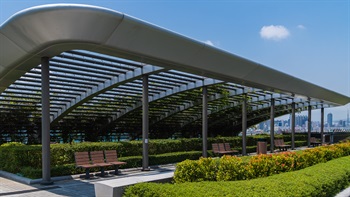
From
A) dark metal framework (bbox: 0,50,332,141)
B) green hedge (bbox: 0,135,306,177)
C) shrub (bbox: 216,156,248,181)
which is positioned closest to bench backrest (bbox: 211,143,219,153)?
dark metal framework (bbox: 0,50,332,141)

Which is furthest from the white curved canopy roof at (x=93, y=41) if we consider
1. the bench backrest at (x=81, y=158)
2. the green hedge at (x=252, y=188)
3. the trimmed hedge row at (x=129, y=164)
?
the green hedge at (x=252, y=188)

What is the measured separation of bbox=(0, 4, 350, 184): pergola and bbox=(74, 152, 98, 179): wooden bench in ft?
4.10

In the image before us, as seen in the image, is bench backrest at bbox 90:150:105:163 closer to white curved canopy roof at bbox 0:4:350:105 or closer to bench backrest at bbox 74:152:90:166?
bench backrest at bbox 74:152:90:166

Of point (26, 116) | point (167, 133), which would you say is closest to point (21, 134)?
point (26, 116)

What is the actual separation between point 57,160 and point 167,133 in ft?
80.3

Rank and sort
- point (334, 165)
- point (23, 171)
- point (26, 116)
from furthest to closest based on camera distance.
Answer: point (26, 116) < point (23, 171) < point (334, 165)

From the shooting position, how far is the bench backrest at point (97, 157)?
1263cm

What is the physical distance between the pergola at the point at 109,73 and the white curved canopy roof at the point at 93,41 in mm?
27

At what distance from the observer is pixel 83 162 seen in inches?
481

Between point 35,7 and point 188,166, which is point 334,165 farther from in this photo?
point 35,7

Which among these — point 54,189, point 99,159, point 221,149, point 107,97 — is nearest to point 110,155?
point 99,159

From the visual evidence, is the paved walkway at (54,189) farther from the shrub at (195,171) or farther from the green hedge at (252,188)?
the shrub at (195,171)

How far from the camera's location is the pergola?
9.79m

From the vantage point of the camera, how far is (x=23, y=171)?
1169 cm
